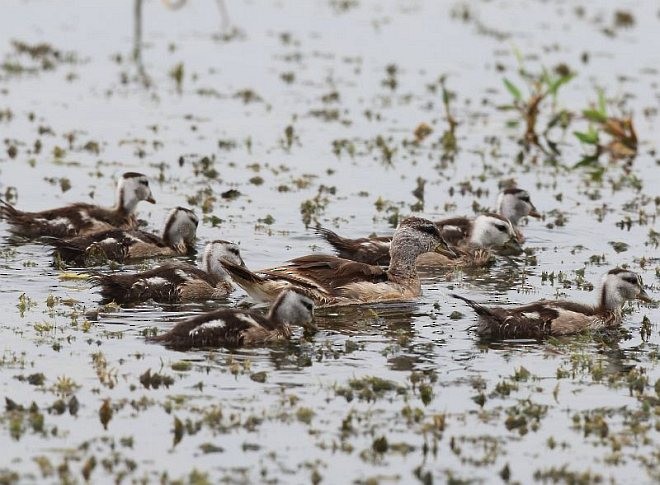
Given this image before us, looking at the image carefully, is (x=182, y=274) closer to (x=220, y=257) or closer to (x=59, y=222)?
(x=220, y=257)

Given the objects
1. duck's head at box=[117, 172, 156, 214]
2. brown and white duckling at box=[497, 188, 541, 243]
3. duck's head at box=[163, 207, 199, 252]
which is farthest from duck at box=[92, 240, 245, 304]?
brown and white duckling at box=[497, 188, 541, 243]

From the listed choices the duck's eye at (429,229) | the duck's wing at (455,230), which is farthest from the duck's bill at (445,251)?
the duck's wing at (455,230)

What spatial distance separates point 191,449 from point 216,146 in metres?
14.3

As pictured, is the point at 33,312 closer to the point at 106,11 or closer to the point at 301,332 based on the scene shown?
the point at 301,332

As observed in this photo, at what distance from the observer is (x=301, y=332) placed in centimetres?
1460

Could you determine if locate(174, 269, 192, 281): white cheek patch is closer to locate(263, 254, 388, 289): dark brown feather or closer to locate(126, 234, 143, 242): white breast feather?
locate(263, 254, 388, 289): dark brown feather

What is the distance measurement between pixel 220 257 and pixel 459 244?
3.78 metres

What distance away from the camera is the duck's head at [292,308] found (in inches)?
559

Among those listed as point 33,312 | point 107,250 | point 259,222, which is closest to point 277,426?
point 33,312

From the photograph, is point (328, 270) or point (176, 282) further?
point (328, 270)

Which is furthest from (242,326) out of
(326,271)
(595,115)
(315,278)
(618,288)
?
(595,115)

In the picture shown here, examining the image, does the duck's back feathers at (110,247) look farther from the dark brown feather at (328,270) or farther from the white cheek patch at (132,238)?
the dark brown feather at (328,270)

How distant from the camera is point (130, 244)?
1773 centimetres

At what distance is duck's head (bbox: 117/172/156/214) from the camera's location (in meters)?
19.2
